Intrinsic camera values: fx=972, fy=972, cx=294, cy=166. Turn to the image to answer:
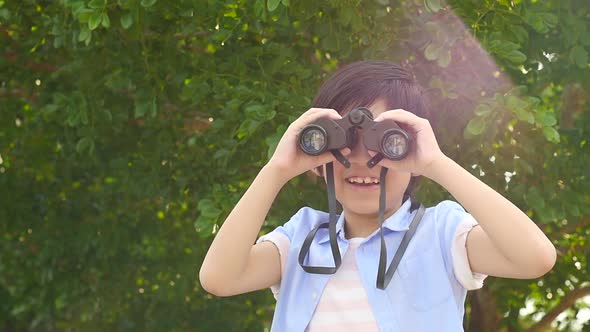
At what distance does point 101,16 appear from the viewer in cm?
437

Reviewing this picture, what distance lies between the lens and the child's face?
8.70 feet

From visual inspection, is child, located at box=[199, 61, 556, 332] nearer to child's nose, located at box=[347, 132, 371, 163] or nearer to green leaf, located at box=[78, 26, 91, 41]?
child's nose, located at box=[347, 132, 371, 163]

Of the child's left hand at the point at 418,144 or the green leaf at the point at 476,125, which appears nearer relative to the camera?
the child's left hand at the point at 418,144

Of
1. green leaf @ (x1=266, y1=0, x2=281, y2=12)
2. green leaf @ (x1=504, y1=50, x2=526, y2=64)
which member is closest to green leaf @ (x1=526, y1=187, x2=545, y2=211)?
green leaf @ (x1=504, y1=50, x2=526, y2=64)

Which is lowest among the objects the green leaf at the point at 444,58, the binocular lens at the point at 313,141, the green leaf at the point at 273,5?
the green leaf at the point at 444,58

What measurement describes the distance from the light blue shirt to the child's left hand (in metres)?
0.19

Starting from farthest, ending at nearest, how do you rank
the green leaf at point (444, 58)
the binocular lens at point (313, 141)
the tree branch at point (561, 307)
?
the tree branch at point (561, 307)
the green leaf at point (444, 58)
the binocular lens at point (313, 141)

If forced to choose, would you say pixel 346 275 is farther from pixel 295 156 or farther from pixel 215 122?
pixel 215 122

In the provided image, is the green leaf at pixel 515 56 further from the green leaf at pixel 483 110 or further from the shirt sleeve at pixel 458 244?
the shirt sleeve at pixel 458 244

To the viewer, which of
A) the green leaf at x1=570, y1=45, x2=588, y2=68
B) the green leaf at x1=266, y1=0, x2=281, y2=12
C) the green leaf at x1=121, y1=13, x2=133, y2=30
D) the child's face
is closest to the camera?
the child's face

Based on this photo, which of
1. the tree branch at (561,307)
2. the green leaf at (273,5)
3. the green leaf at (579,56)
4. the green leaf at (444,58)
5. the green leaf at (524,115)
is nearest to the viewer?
the green leaf at (273,5)

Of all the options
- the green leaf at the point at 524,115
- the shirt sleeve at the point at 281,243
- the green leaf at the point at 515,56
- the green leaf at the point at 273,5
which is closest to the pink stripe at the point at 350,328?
the shirt sleeve at the point at 281,243

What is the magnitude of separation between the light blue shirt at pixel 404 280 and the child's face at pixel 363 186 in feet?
0.19

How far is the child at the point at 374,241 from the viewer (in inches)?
96.0
